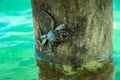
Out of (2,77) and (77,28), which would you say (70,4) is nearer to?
(77,28)

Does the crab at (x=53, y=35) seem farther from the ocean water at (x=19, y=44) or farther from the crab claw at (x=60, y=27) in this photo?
the ocean water at (x=19, y=44)

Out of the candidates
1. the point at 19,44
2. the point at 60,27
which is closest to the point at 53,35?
the point at 60,27

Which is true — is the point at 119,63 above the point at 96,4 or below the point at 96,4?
below

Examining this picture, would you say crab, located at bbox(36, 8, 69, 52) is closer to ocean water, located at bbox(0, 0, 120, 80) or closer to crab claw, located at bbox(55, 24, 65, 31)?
crab claw, located at bbox(55, 24, 65, 31)

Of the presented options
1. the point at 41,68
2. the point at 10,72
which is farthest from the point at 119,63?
the point at 41,68

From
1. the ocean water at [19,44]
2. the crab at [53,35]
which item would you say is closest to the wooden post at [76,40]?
the crab at [53,35]

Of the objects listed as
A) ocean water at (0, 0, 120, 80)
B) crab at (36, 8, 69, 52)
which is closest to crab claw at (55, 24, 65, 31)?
crab at (36, 8, 69, 52)

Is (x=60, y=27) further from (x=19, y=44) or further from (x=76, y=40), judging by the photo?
(x=19, y=44)

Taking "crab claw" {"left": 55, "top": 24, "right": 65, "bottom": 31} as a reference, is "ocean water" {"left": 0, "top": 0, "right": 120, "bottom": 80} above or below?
below
